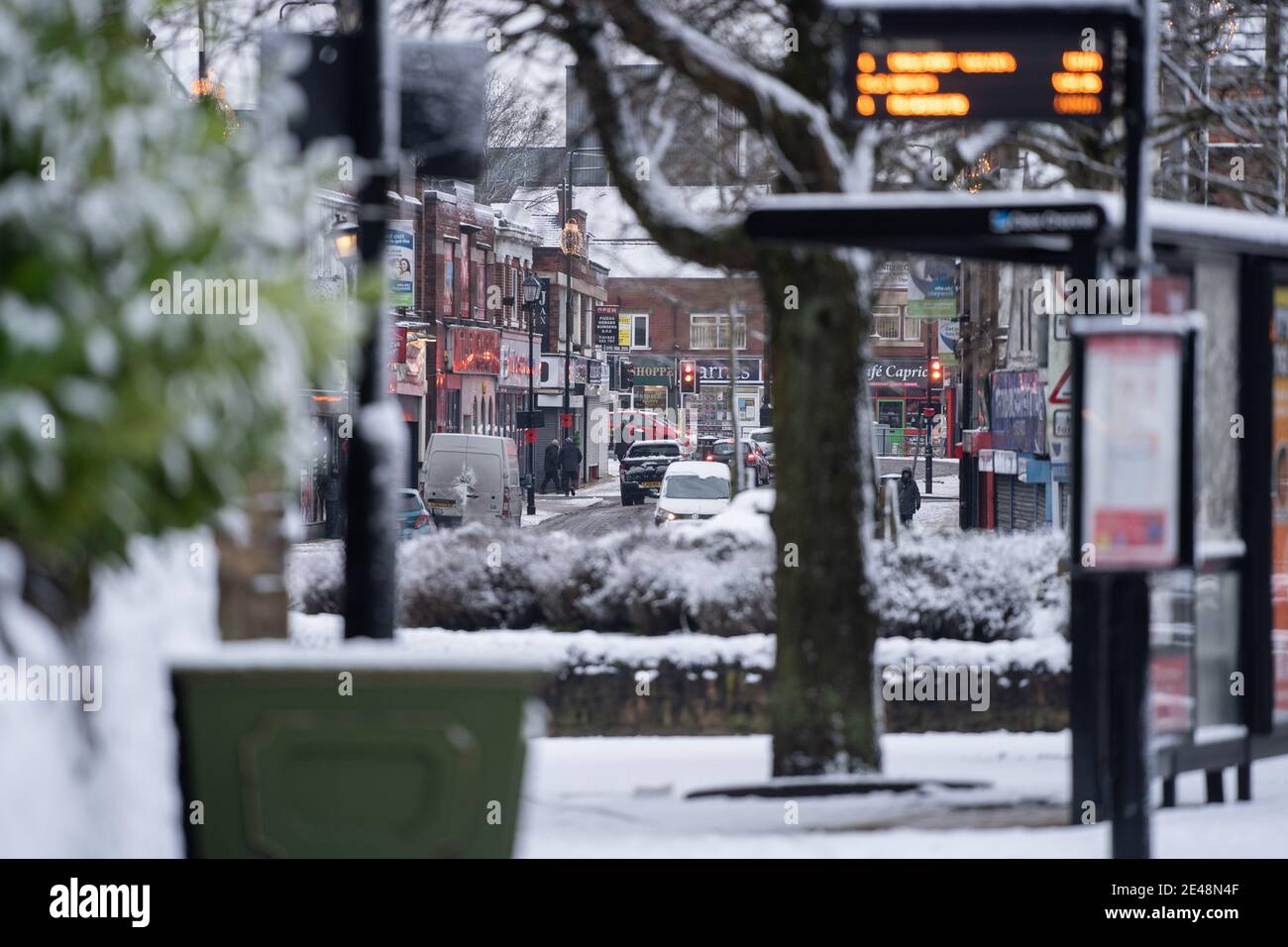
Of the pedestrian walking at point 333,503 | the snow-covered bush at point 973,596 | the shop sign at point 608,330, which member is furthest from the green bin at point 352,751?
the shop sign at point 608,330

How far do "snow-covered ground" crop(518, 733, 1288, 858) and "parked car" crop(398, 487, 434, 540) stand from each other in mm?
16510

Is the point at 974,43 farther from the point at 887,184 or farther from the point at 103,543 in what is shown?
the point at 887,184

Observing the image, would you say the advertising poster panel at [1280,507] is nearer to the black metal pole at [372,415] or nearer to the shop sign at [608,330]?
the black metal pole at [372,415]

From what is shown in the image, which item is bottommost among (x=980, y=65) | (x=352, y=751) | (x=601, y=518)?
(x=601, y=518)

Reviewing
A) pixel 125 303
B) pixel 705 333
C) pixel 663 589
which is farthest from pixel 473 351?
pixel 125 303

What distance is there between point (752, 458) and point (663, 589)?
39339mm

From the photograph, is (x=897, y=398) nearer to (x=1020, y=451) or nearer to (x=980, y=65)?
(x=1020, y=451)

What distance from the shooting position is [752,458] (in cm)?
5306

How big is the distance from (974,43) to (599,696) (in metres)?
6.77

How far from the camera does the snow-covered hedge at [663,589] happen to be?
13.7 m

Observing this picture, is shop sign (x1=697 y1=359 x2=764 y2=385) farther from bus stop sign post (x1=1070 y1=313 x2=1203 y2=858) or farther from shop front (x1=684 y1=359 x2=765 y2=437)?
bus stop sign post (x1=1070 y1=313 x2=1203 y2=858)

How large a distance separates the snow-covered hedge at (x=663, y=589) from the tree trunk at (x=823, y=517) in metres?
4.23
